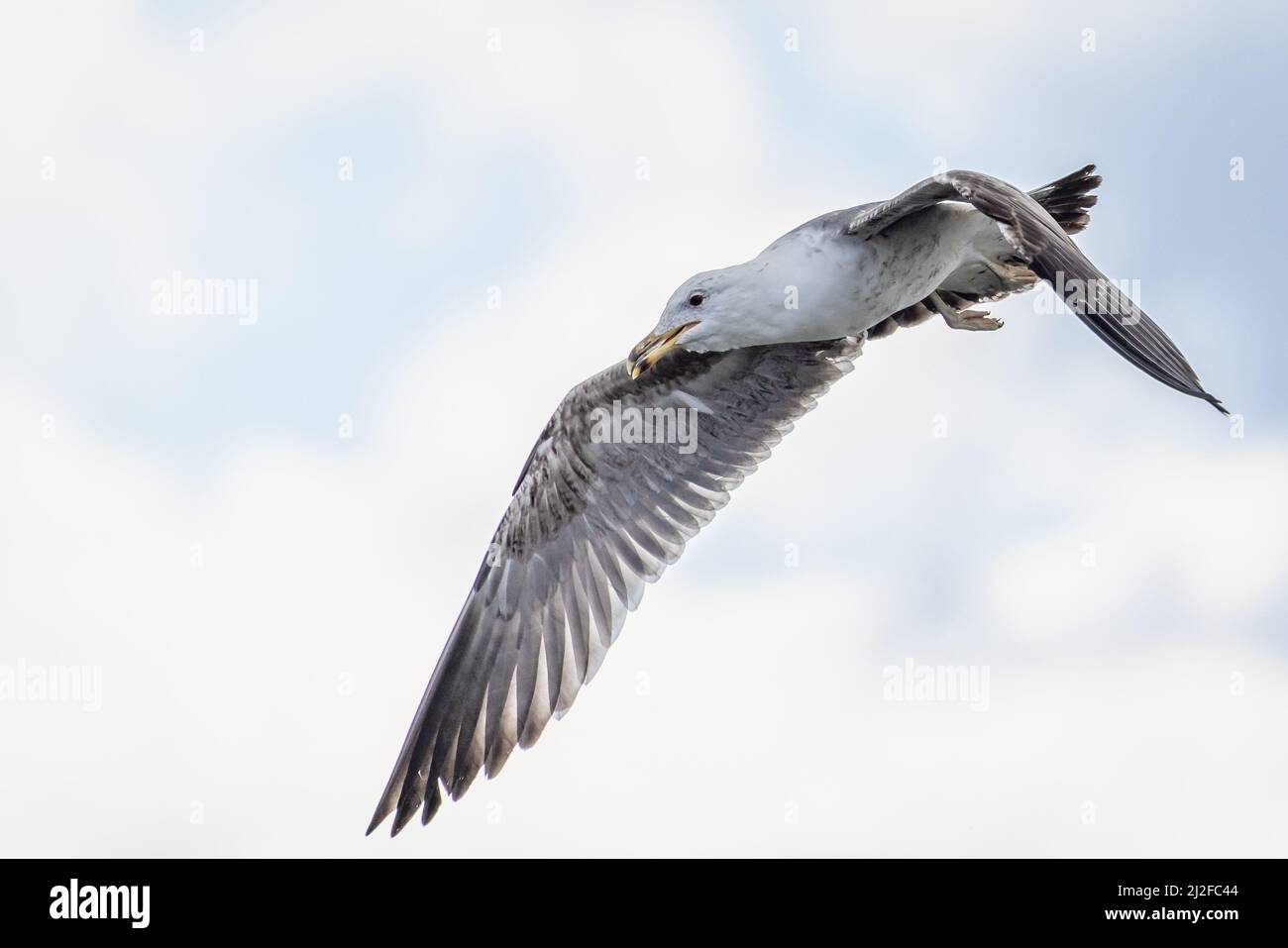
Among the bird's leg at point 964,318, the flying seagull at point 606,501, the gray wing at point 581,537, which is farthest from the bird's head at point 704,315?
the bird's leg at point 964,318

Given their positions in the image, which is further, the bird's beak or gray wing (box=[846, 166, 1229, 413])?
the bird's beak

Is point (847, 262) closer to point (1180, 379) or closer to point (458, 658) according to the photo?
point (1180, 379)

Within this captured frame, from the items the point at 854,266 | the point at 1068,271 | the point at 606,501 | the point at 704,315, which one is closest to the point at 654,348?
the point at 704,315

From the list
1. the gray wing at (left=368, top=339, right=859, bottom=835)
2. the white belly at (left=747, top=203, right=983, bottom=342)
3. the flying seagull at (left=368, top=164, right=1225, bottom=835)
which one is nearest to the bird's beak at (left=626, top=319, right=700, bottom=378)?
the white belly at (left=747, top=203, right=983, bottom=342)

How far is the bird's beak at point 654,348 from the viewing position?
6.71 meters

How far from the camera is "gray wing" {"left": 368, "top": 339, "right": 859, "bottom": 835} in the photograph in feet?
25.8

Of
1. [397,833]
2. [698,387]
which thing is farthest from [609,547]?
[397,833]

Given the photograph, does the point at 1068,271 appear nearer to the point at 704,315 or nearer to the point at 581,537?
the point at 704,315

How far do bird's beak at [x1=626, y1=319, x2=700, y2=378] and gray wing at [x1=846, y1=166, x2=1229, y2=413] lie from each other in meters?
1.01

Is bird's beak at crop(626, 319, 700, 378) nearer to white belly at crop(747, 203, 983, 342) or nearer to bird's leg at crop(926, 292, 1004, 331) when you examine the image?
white belly at crop(747, 203, 983, 342)

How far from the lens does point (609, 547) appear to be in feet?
26.9

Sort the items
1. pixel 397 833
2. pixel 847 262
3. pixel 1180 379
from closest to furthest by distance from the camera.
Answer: pixel 1180 379, pixel 847 262, pixel 397 833

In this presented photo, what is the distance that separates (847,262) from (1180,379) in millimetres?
1766

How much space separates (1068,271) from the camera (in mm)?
5605
